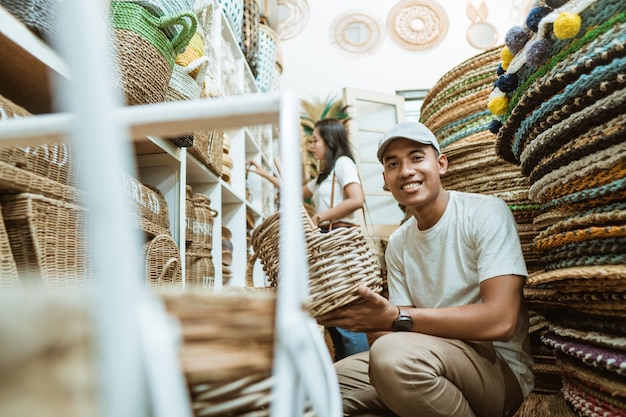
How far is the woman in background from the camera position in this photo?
5.59 ft

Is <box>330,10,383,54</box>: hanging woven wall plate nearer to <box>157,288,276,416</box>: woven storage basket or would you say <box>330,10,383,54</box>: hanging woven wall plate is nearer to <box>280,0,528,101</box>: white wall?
<box>280,0,528,101</box>: white wall

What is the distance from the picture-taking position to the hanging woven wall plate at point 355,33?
3.65 m

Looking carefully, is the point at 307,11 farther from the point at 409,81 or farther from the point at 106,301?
the point at 106,301

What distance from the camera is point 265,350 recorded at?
225mm

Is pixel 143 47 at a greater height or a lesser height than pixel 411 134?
greater

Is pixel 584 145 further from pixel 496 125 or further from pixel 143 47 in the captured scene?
pixel 143 47

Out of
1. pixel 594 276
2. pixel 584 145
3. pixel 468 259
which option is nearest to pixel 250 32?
pixel 468 259

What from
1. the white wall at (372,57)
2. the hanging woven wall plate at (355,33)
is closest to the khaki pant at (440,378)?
the white wall at (372,57)

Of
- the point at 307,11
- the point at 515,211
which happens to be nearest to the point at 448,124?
the point at 515,211

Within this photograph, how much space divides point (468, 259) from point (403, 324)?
0.23 m

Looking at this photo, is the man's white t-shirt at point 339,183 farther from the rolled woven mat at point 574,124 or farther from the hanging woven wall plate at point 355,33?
the hanging woven wall plate at point 355,33

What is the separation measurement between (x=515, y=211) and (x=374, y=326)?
0.61m

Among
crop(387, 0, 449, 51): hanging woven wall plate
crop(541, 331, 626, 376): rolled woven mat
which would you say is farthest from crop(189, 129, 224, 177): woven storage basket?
crop(387, 0, 449, 51): hanging woven wall plate

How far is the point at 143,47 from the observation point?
2.91ft
